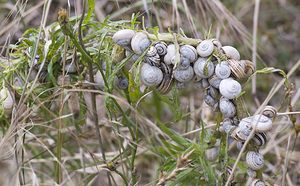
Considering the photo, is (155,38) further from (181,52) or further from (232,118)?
(232,118)

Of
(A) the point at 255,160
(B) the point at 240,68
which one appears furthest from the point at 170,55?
(A) the point at 255,160

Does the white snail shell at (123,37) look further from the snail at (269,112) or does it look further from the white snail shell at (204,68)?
the snail at (269,112)

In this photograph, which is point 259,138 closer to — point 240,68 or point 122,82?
point 240,68

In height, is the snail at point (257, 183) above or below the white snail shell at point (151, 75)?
below

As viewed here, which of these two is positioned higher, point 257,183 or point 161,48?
point 161,48

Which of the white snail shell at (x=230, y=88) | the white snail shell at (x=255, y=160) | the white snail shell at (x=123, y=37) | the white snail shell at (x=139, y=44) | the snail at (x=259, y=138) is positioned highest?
the white snail shell at (x=123, y=37)

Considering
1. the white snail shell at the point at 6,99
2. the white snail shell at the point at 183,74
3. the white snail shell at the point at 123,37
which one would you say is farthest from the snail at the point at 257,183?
the white snail shell at the point at 6,99

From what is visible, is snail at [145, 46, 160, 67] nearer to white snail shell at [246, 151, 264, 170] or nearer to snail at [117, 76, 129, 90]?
snail at [117, 76, 129, 90]
